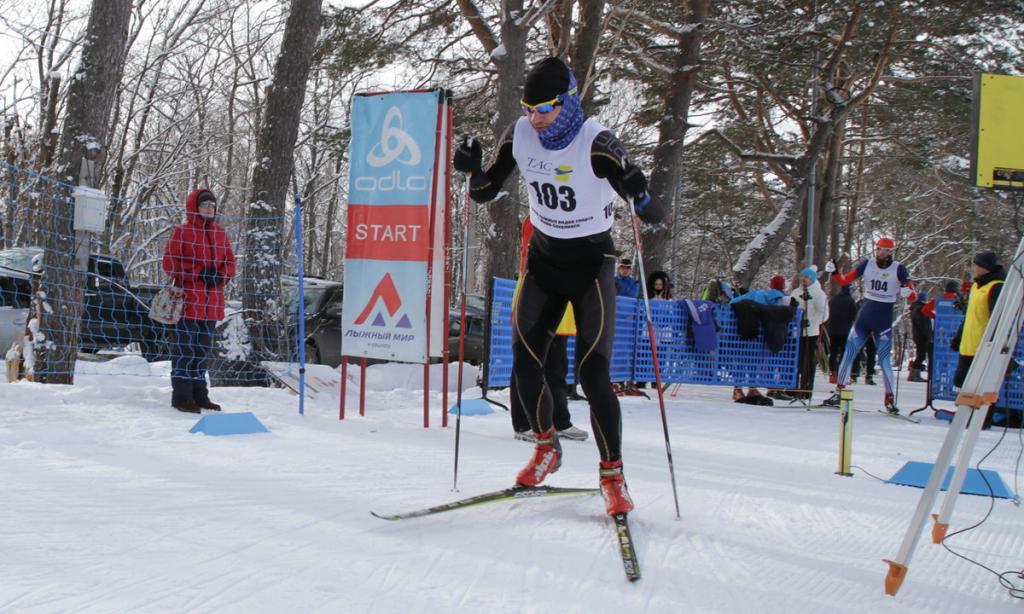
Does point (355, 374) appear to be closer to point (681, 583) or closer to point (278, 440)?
point (278, 440)

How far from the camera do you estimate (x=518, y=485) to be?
12.8 feet

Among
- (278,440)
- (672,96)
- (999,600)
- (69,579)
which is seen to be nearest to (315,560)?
(69,579)

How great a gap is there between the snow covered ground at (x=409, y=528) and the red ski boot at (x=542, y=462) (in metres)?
0.12

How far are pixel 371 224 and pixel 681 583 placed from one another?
4712 millimetres

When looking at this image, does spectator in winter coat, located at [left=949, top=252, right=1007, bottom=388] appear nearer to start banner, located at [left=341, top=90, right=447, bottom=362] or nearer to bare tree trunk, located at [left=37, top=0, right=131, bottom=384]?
start banner, located at [left=341, top=90, right=447, bottom=362]

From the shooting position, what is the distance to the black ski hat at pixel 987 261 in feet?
27.7

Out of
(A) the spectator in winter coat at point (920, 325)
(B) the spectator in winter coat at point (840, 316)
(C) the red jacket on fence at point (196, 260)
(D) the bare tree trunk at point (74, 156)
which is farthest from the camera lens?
(A) the spectator in winter coat at point (920, 325)

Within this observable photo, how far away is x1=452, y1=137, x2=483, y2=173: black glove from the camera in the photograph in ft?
13.1

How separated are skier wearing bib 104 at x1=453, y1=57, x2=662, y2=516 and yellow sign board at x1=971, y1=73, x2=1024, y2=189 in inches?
50.0

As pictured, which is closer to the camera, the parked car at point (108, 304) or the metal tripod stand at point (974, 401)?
the metal tripod stand at point (974, 401)

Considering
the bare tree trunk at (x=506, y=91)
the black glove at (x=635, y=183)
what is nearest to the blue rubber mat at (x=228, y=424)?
the black glove at (x=635, y=183)

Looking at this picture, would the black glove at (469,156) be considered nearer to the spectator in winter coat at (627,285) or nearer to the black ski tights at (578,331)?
the black ski tights at (578,331)

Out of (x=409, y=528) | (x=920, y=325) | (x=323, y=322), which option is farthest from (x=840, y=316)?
(x=409, y=528)

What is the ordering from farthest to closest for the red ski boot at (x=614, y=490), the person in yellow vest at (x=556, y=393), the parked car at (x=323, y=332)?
the parked car at (x=323, y=332), the person in yellow vest at (x=556, y=393), the red ski boot at (x=614, y=490)
